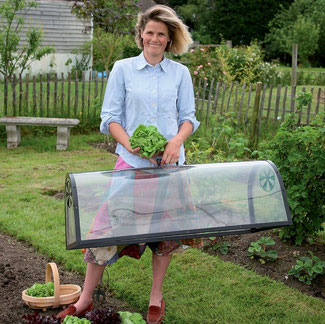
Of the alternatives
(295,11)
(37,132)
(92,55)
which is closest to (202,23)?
(295,11)

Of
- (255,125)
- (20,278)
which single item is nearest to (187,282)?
(20,278)

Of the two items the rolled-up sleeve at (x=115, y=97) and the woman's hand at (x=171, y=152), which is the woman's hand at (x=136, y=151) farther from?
the rolled-up sleeve at (x=115, y=97)

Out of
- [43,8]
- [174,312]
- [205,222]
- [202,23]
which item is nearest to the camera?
[205,222]

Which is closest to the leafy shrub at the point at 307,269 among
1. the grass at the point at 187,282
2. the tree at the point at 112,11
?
the grass at the point at 187,282

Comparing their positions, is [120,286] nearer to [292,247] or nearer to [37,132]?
[292,247]

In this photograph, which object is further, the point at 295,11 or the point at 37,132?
the point at 295,11

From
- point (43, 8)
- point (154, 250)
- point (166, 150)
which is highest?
point (43, 8)

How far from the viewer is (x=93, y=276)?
3.10 m

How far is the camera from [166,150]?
296cm

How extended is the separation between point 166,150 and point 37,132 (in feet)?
22.3

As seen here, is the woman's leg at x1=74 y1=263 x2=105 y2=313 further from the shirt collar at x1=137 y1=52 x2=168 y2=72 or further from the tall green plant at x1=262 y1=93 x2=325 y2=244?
the tall green plant at x1=262 y1=93 x2=325 y2=244

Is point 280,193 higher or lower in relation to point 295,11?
lower

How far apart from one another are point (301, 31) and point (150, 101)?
1229 inches

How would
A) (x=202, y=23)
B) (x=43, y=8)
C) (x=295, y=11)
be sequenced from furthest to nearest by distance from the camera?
(x=202, y=23)
(x=295, y=11)
(x=43, y=8)
